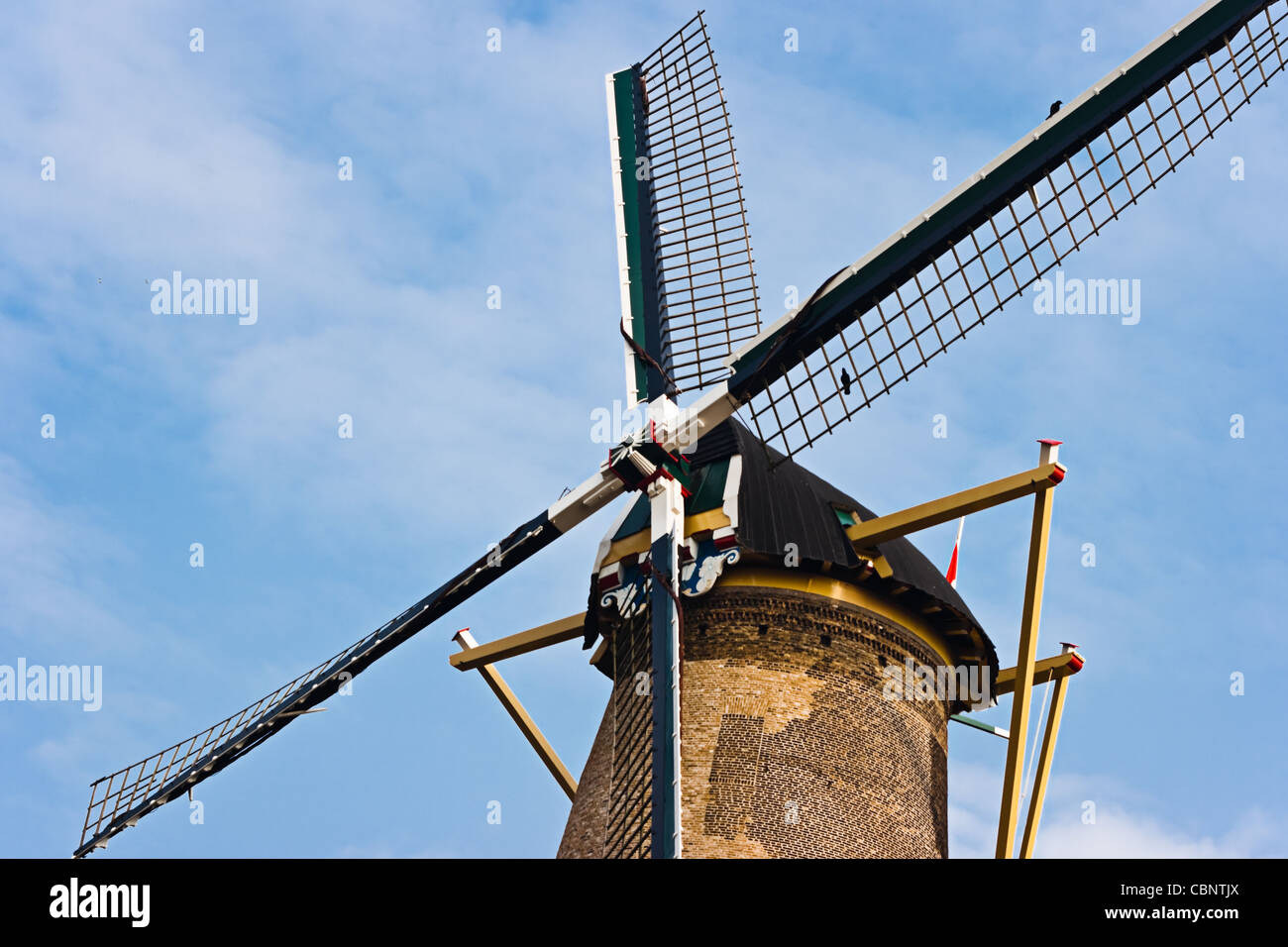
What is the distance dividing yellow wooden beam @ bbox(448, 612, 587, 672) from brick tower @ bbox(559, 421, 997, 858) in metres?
0.86

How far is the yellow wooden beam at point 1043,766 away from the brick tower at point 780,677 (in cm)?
96

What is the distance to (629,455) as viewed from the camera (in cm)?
2036

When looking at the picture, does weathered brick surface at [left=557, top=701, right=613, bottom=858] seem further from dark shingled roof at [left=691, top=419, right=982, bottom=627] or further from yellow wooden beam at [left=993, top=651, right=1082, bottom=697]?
yellow wooden beam at [left=993, top=651, right=1082, bottom=697]

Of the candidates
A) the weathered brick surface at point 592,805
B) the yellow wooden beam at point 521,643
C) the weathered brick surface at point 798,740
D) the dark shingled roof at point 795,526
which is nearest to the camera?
the weathered brick surface at point 798,740

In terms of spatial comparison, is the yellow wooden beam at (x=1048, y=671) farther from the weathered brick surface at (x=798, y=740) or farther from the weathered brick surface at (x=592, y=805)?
the weathered brick surface at (x=592, y=805)

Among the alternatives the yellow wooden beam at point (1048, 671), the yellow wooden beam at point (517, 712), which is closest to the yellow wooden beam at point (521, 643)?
the yellow wooden beam at point (517, 712)

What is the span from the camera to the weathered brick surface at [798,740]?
18250 mm

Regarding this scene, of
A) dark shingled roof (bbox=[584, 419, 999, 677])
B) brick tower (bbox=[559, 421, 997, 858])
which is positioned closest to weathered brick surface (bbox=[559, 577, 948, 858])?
brick tower (bbox=[559, 421, 997, 858])

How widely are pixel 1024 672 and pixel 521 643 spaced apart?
7246 mm

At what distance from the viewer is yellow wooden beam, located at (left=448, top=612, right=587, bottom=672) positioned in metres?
21.9

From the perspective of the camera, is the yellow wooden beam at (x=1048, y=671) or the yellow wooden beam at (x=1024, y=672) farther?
the yellow wooden beam at (x=1048, y=671)
